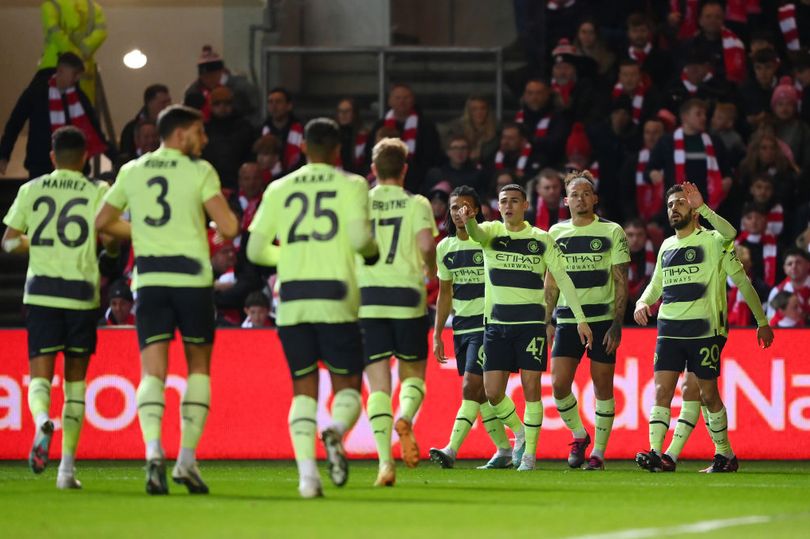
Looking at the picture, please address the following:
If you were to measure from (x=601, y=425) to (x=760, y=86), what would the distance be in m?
6.83

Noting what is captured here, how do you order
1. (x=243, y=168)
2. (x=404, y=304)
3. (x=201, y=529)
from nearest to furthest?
(x=201, y=529)
(x=404, y=304)
(x=243, y=168)

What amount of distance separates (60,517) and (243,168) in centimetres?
969

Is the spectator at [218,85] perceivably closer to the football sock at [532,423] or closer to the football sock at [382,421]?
the football sock at [532,423]

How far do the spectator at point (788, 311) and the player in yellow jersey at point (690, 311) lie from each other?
2.61m

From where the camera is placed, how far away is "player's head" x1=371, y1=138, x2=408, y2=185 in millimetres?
10439

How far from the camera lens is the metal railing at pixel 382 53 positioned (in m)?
20.0

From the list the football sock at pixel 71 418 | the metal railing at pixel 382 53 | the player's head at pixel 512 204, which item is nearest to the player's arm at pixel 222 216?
the football sock at pixel 71 418

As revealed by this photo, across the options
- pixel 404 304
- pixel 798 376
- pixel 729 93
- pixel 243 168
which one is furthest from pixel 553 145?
pixel 404 304

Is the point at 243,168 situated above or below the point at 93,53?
below

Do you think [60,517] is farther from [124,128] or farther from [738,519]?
[124,128]

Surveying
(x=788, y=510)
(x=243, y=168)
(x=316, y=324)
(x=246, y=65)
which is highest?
(x=246, y=65)

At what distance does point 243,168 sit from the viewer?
18.0 metres

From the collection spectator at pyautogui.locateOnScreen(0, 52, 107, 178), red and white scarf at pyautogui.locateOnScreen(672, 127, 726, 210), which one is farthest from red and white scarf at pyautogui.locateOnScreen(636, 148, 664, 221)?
spectator at pyautogui.locateOnScreen(0, 52, 107, 178)

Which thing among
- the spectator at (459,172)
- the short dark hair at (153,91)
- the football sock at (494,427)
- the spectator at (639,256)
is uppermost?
the short dark hair at (153,91)
